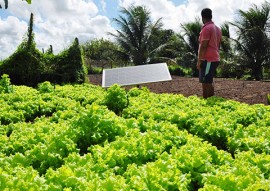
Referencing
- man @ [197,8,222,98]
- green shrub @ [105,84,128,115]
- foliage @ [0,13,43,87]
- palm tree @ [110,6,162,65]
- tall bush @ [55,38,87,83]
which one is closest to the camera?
green shrub @ [105,84,128,115]

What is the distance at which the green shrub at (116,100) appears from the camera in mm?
7980

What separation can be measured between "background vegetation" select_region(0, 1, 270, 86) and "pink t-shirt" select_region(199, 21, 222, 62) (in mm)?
8292

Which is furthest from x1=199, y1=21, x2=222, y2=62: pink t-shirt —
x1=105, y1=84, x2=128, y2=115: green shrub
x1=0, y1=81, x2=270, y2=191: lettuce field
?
x1=105, y1=84, x2=128, y2=115: green shrub

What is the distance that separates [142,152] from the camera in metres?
4.08

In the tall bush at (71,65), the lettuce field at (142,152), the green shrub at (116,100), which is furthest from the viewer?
the tall bush at (71,65)

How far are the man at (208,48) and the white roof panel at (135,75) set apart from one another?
87.5 inches

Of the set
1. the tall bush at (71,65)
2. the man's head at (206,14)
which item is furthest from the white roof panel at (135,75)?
the tall bush at (71,65)

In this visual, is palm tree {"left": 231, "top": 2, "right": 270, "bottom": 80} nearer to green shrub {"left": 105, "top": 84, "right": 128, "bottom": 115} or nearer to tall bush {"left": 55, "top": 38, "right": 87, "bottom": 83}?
tall bush {"left": 55, "top": 38, "right": 87, "bottom": 83}

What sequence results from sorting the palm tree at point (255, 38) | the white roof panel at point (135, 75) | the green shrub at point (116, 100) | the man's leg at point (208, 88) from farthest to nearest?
the palm tree at point (255, 38) < the white roof panel at point (135, 75) < the man's leg at point (208, 88) < the green shrub at point (116, 100)

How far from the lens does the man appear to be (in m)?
8.31

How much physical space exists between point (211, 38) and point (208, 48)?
24cm

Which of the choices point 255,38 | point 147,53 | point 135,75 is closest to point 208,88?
point 135,75

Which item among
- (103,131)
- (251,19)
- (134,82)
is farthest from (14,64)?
(251,19)

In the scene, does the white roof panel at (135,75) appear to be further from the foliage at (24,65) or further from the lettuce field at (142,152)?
the foliage at (24,65)
